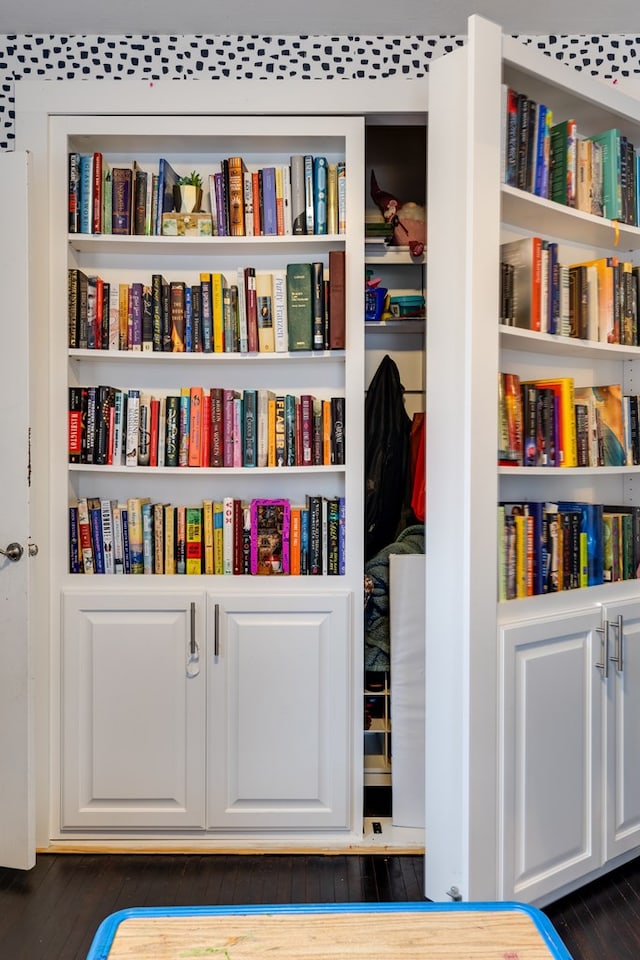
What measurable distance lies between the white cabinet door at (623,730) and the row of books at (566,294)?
861 millimetres

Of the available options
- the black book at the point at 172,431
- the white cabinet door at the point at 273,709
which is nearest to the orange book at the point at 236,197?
the black book at the point at 172,431

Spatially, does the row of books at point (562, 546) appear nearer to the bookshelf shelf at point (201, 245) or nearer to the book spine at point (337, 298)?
the book spine at point (337, 298)

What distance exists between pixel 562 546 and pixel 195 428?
1.24m

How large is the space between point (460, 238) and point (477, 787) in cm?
149

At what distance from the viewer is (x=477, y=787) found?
1.83m

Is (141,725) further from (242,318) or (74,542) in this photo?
(242,318)

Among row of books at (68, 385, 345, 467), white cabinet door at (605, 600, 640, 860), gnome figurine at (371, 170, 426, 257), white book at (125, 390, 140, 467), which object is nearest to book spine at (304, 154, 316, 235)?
gnome figurine at (371, 170, 426, 257)

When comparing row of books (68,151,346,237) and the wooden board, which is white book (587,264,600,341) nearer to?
row of books (68,151,346,237)

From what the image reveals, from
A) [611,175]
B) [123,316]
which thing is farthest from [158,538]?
[611,175]

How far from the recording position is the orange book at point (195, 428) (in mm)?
2332

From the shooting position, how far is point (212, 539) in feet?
7.72

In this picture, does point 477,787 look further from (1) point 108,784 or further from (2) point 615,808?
(1) point 108,784

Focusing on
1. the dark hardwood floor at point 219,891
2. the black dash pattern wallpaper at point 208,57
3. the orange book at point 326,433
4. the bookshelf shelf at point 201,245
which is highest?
the black dash pattern wallpaper at point 208,57

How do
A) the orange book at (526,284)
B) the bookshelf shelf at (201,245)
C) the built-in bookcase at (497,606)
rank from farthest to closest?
the bookshelf shelf at (201,245)
the orange book at (526,284)
the built-in bookcase at (497,606)
